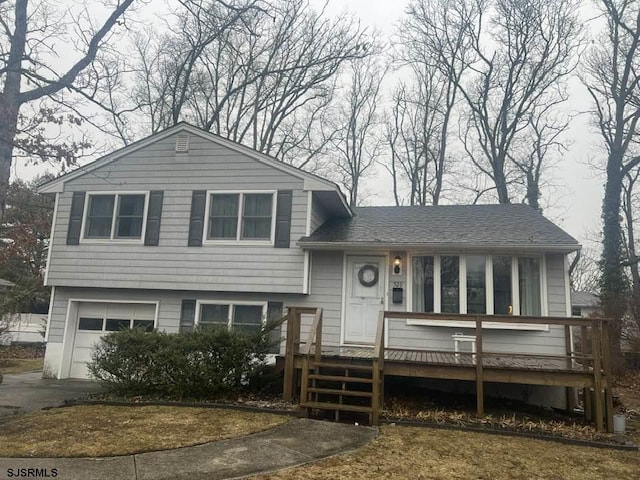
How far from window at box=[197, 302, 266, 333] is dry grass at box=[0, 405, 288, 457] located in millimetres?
3346

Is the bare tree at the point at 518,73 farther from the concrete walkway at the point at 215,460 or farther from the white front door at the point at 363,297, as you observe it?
the concrete walkway at the point at 215,460

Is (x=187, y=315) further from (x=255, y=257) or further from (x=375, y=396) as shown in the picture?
(x=375, y=396)

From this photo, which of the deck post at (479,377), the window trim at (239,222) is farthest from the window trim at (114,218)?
the deck post at (479,377)

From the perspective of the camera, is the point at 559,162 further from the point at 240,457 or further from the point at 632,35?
the point at 240,457

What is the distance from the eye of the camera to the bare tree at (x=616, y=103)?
18391 millimetres

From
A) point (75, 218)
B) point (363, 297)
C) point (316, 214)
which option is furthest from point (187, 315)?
point (363, 297)

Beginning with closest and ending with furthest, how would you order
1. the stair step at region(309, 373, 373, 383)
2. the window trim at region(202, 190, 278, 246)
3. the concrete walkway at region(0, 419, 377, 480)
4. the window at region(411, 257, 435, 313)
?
the concrete walkway at region(0, 419, 377, 480) → the stair step at region(309, 373, 373, 383) → the window at region(411, 257, 435, 313) → the window trim at region(202, 190, 278, 246)

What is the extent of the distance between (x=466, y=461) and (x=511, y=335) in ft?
15.9

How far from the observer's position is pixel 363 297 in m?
10.4

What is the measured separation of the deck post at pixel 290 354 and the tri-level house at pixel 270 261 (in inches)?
45.1

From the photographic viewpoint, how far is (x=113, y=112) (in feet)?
32.7

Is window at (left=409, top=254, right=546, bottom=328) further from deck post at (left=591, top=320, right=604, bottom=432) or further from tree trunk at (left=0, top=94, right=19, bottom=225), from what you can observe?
tree trunk at (left=0, top=94, right=19, bottom=225)

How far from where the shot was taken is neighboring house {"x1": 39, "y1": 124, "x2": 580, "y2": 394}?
31.7 feet

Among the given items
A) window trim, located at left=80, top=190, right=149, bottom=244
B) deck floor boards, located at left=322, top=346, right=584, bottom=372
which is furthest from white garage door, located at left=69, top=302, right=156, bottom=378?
deck floor boards, located at left=322, top=346, right=584, bottom=372
